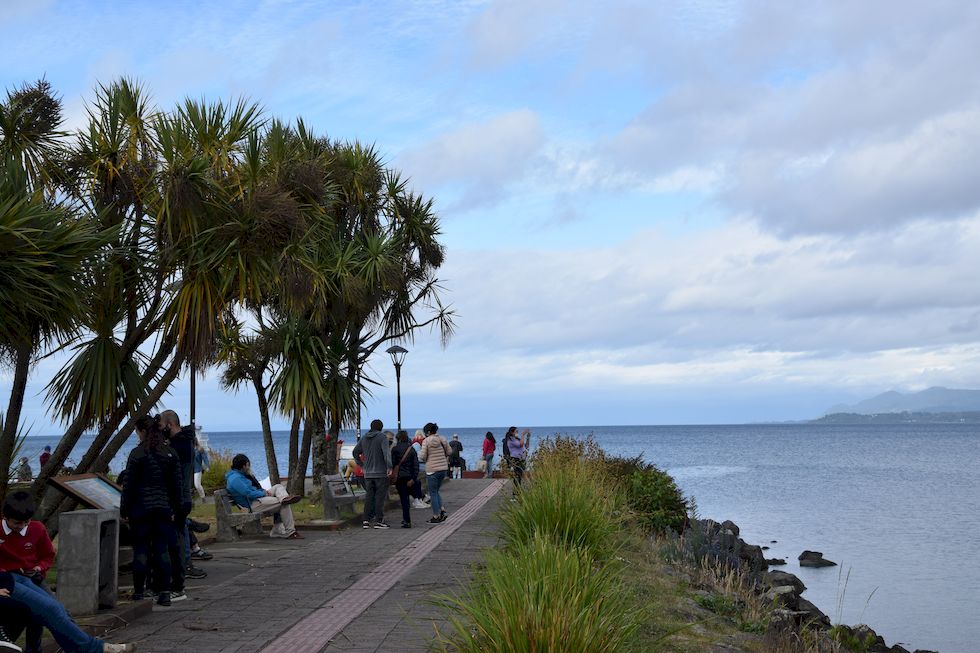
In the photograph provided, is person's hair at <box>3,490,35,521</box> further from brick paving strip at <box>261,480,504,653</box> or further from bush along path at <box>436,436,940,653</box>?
bush along path at <box>436,436,940,653</box>

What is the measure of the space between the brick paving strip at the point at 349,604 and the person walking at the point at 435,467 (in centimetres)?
201

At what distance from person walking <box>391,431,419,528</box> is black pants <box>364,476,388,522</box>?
27cm

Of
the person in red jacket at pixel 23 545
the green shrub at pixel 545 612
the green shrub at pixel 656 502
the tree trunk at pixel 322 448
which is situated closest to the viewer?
the green shrub at pixel 545 612

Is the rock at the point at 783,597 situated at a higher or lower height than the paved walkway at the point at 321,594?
lower

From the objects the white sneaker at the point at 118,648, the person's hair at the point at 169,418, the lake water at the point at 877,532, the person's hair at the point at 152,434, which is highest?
the person's hair at the point at 169,418

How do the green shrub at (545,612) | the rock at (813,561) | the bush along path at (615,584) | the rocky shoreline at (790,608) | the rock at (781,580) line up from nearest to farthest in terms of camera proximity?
1. the green shrub at (545,612)
2. the bush along path at (615,584)
3. the rocky shoreline at (790,608)
4. the rock at (781,580)
5. the rock at (813,561)

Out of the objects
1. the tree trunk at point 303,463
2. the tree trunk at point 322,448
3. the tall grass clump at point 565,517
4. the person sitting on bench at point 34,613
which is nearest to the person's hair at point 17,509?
the person sitting on bench at point 34,613

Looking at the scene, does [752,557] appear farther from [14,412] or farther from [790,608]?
[14,412]

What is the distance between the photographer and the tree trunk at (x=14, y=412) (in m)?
11.8

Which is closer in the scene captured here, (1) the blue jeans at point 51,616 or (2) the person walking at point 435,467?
(1) the blue jeans at point 51,616

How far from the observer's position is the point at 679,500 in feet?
66.9

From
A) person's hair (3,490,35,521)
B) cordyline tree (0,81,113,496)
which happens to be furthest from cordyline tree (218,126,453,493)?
person's hair (3,490,35,521)

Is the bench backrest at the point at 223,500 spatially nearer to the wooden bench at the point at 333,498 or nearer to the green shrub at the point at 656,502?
the wooden bench at the point at 333,498

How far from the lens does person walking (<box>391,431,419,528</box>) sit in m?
17.2
